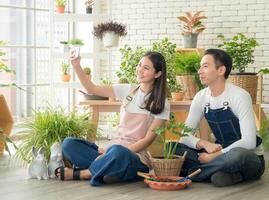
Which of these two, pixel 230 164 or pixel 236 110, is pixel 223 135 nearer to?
pixel 236 110

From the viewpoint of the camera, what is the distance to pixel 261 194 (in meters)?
4.08

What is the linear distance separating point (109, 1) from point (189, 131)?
11.7 feet

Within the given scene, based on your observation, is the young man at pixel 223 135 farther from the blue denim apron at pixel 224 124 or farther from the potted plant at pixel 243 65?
the potted plant at pixel 243 65

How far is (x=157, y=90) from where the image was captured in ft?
15.0

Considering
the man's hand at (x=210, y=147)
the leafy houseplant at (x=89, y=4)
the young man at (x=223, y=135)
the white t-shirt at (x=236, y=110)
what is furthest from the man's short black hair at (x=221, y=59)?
the leafy houseplant at (x=89, y=4)

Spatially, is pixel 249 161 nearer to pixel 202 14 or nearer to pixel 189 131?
pixel 189 131

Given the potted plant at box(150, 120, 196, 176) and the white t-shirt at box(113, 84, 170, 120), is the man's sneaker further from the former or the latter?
the white t-shirt at box(113, 84, 170, 120)

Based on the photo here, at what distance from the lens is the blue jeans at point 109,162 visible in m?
4.23

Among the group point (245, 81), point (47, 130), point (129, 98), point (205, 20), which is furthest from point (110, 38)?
point (129, 98)

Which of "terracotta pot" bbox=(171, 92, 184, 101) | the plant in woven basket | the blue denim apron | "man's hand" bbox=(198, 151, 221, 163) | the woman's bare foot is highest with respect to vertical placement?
the plant in woven basket

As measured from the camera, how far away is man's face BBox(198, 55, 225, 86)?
4.51 meters

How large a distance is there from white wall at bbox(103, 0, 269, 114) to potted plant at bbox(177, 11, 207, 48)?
25cm

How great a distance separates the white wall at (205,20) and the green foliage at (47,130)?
118 inches

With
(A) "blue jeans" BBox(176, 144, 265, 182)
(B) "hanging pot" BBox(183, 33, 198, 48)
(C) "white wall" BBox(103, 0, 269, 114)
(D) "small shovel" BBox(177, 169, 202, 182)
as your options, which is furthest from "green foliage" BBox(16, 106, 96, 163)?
(C) "white wall" BBox(103, 0, 269, 114)
